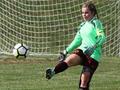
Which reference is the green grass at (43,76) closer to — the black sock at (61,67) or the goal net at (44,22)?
the goal net at (44,22)

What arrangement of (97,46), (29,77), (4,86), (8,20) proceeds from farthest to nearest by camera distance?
(8,20), (29,77), (4,86), (97,46)

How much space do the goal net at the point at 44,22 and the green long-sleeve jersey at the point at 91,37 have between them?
383 inches

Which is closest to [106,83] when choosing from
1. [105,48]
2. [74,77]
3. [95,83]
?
[95,83]

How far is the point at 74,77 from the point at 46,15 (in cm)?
668

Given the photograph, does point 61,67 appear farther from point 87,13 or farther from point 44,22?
point 44,22

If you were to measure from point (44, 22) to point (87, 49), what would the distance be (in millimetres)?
10684

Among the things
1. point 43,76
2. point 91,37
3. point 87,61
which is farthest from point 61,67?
point 43,76

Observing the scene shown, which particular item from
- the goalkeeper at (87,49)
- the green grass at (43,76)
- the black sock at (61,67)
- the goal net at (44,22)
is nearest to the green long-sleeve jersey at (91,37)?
the goalkeeper at (87,49)

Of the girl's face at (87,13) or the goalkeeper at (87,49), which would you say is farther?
the girl's face at (87,13)

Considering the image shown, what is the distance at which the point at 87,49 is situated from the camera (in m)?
7.84

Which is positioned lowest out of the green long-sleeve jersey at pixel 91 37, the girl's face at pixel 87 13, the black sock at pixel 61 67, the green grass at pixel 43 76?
the green grass at pixel 43 76

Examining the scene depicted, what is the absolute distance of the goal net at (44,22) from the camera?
18.1 metres

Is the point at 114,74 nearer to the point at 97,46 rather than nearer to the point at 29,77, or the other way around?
the point at 29,77

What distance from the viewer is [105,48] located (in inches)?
723
